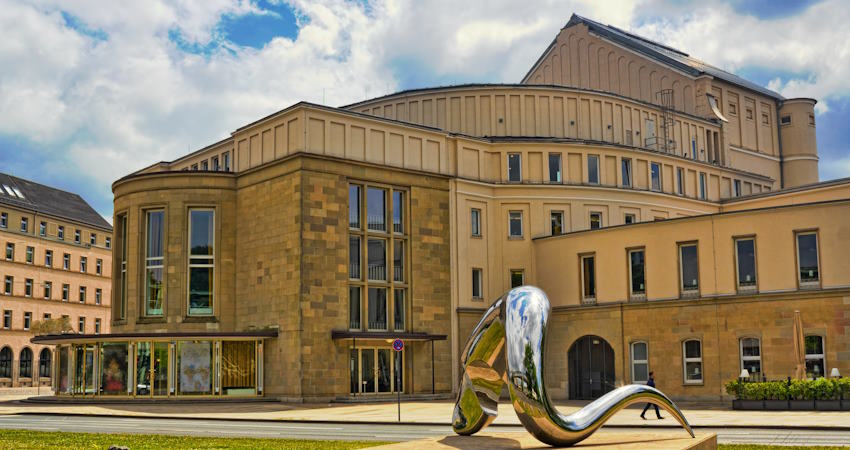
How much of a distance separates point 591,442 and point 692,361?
99.3 ft

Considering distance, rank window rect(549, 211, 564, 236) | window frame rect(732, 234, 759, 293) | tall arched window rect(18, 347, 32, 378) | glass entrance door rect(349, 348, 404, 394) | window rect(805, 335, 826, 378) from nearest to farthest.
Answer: window rect(805, 335, 826, 378), window frame rect(732, 234, 759, 293), glass entrance door rect(349, 348, 404, 394), window rect(549, 211, 564, 236), tall arched window rect(18, 347, 32, 378)

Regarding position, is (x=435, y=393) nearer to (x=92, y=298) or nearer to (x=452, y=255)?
(x=452, y=255)

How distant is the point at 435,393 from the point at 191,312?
12964 mm

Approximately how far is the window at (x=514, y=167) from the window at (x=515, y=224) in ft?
6.45


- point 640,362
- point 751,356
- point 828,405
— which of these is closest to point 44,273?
point 640,362

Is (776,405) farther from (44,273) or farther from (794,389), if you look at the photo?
(44,273)

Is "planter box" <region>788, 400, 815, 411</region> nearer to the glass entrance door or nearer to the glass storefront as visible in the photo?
the glass entrance door

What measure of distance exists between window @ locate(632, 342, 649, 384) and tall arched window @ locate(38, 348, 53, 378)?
238 feet

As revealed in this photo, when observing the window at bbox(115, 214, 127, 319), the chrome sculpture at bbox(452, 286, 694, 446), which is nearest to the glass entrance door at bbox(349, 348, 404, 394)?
the window at bbox(115, 214, 127, 319)

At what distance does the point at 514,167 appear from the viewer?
2163 inches

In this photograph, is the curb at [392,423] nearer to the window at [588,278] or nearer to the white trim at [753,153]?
the window at [588,278]

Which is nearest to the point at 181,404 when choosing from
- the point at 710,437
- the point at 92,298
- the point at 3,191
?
the point at 710,437

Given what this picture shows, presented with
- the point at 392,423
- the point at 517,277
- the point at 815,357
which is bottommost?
the point at 392,423

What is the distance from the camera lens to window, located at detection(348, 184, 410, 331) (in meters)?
47.6
